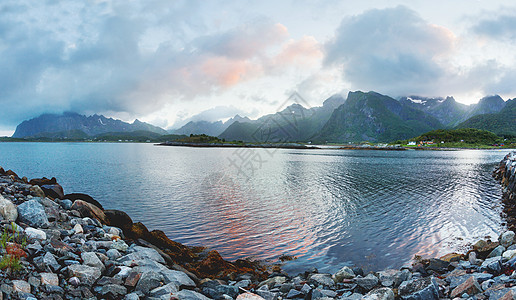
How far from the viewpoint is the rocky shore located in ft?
23.6

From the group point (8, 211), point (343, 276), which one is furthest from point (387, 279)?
point (8, 211)

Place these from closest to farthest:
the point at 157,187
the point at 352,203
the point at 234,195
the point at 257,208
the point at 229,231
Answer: the point at 229,231 < the point at 257,208 < the point at 352,203 < the point at 234,195 < the point at 157,187

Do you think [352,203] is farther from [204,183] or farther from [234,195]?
[204,183]

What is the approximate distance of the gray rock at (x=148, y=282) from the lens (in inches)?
307

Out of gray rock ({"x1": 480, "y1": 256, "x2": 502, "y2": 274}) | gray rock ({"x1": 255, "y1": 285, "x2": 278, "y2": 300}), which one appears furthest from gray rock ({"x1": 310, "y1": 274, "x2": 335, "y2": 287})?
gray rock ({"x1": 480, "y1": 256, "x2": 502, "y2": 274})

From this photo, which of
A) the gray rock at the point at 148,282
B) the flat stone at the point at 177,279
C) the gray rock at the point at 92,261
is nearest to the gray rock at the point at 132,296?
the gray rock at the point at 148,282

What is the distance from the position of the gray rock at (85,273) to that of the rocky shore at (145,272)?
0.08 feet

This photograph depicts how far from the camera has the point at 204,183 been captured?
133 ft

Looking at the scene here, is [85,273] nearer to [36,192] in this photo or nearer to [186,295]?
[186,295]

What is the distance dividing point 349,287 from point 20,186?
1945 centimetres

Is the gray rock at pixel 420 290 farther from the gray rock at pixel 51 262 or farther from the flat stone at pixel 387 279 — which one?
the gray rock at pixel 51 262

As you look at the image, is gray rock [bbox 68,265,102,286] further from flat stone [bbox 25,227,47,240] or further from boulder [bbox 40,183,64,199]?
boulder [bbox 40,183,64,199]

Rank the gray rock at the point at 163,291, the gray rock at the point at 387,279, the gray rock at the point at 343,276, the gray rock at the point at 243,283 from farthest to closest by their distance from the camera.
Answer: the gray rock at the point at 343,276
the gray rock at the point at 243,283
the gray rock at the point at 387,279
the gray rock at the point at 163,291

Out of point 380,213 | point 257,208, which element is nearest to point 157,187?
point 257,208
